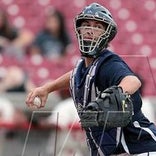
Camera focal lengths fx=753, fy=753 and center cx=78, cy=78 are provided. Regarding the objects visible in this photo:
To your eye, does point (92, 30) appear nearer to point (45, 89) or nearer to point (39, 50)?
point (45, 89)

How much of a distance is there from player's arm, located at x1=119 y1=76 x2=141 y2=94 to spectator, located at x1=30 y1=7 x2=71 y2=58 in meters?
7.78

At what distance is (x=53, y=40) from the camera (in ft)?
38.9

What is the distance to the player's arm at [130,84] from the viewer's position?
3938 millimetres

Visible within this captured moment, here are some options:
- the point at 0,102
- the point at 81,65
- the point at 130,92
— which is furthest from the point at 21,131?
the point at 130,92

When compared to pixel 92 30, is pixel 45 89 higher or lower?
lower

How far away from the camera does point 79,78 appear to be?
438 cm

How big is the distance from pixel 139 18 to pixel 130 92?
9.55m

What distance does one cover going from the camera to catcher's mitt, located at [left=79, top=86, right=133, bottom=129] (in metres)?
3.78

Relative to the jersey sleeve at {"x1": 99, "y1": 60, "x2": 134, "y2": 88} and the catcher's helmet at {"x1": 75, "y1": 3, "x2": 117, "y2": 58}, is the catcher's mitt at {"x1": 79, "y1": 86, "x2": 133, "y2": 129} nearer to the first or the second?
the jersey sleeve at {"x1": 99, "y1": 60, "x2": 134, "y2": 88}

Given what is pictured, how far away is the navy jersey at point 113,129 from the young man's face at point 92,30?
14 centimetres

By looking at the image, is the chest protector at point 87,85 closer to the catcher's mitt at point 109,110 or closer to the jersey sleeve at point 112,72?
the jersey sleeve at point 112,72

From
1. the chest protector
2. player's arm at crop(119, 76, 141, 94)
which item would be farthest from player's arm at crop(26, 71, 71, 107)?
player's arm at crop(119, 76, 141, 94)

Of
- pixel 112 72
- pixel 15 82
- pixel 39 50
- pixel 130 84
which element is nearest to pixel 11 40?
pixel 39 50

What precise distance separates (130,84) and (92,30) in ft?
1.49
